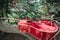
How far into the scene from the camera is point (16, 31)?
2.71 metres

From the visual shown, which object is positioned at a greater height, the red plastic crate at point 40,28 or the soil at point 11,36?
the red plastic crate at point 40,28

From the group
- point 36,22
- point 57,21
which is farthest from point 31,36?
point 57,21

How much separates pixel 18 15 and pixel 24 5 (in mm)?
154

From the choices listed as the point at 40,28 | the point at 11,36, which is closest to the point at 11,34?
the point at 11,36

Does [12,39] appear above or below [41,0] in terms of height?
below

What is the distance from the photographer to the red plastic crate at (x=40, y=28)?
105 inches

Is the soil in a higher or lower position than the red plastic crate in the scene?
lower

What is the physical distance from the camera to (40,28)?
8.84 ft

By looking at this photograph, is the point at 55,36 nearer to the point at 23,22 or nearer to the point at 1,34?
the point at 23,22

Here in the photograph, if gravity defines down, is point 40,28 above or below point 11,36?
above

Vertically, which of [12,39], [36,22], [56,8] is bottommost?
[12,39]

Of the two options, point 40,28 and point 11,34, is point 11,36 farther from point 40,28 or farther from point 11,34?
point 40,28

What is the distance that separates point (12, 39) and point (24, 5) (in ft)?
1.58

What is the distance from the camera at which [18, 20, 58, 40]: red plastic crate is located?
267cm
